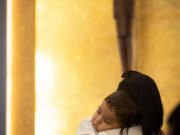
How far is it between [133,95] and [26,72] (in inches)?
26.2

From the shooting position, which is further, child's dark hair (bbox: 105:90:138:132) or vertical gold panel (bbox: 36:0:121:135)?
vertical gold panel (bbox: 36:0:121:135)

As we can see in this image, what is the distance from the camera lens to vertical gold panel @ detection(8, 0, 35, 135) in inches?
52.1

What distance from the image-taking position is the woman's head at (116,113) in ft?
2.60

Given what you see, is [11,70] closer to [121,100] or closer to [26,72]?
[26,72]

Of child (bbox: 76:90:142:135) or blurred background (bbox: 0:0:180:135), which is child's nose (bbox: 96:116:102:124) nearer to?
child (bbox: 76:90:142:135)

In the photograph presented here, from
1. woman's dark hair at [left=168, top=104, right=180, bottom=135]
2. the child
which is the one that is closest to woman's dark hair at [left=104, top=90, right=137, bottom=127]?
the child

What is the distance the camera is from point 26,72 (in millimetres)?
1333

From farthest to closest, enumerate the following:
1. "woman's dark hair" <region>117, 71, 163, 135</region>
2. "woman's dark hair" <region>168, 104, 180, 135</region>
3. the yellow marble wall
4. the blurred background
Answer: the blurred background, the yellow marble wall, "woman's dark hair" <region>117, 71, 163, 135</region>, "woman's dark hair" <region>168, 104, 180, 135</region>

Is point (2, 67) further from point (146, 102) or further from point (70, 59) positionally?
point (146, 102)

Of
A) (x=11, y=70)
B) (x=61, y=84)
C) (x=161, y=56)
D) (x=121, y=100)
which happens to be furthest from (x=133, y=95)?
(x=11, y=70)

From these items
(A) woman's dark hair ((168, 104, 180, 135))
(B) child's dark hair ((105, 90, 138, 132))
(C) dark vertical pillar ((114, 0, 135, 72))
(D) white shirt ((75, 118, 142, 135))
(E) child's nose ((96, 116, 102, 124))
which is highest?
(C) dark vertical pillar ((114, 0, 135, 72))

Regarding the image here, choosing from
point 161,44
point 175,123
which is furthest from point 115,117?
point 161,44

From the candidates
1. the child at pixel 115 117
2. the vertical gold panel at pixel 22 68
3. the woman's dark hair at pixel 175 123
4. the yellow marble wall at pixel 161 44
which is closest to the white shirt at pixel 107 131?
the child at pixel 115 117

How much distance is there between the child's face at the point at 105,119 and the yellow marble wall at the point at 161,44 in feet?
1.48
